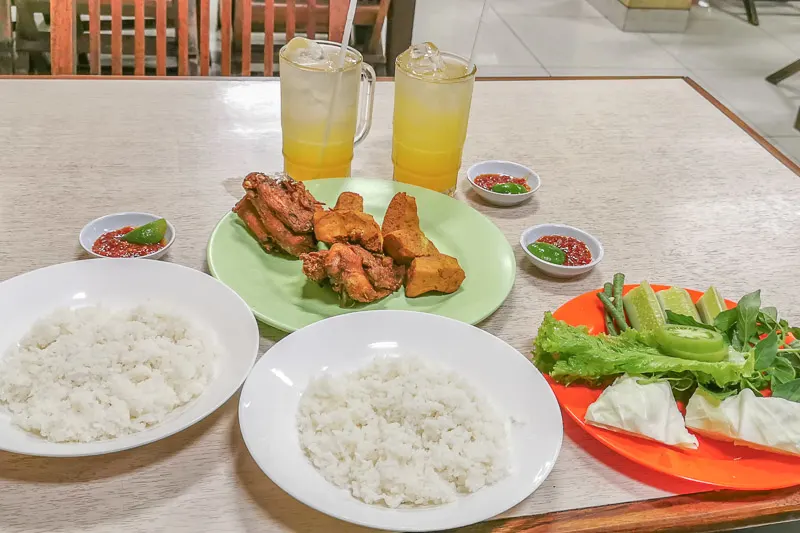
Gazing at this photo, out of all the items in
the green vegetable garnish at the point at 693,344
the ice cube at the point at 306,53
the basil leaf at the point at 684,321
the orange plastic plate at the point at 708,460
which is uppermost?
the ice cube at the point at 306,53

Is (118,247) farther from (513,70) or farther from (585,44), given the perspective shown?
(585,44)

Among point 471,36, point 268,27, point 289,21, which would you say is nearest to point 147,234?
point 268,27

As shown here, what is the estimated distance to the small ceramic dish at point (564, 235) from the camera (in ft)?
4.67

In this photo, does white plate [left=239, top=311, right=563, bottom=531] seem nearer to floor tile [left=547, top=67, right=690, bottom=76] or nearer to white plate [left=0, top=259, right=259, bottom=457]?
white plate [left=0, top=259, right=259, bottom=457]

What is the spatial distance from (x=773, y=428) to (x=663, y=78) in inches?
71.5

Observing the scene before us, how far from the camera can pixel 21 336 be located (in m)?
1.11

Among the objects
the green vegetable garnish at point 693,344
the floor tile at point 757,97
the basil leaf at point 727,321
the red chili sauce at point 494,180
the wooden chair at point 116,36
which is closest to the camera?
the green vegetable garnish at point 693,344

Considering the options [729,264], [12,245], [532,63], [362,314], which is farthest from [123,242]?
[532,63]

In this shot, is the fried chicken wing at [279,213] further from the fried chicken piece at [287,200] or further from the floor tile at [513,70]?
the floor tile at [513,70]

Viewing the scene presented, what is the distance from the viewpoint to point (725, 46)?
5.84m

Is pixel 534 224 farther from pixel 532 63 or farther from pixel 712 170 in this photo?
pixel 532 63

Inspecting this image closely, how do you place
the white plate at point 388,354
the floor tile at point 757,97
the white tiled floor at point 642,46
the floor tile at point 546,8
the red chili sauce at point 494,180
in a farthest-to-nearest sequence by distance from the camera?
the floor tile at point 546,8
the white tiled floor at point 642,46
the floor tile at point 757,97
the red chili sauce at point 494,180
the white plate at point 388,354

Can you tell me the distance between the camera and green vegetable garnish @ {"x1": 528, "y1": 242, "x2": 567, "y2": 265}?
4.78 ft

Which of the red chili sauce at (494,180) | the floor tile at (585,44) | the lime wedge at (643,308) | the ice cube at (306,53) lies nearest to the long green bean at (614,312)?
the lime wedge at (643,308)
